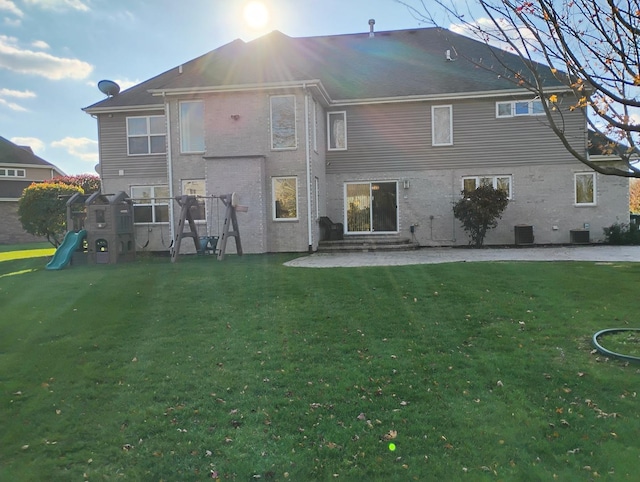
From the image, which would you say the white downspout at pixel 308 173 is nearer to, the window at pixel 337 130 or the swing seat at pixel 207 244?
the window at pixel 337 130

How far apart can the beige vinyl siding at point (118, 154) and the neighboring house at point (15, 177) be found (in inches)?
672

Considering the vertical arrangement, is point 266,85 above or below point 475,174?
above

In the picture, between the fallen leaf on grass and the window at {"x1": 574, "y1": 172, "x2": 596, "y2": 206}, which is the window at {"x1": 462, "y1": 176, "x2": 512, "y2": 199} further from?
the fallen leaf on grass

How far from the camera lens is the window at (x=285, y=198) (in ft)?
51.3

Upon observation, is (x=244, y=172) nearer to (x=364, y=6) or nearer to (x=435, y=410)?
(x=364, y=6)

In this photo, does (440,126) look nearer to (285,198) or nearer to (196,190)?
(285,198)

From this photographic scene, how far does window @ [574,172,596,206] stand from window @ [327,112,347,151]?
837 cm

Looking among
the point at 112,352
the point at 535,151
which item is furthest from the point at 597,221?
the point at 112,352

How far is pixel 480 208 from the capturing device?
15.8 metres

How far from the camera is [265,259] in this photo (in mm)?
13539

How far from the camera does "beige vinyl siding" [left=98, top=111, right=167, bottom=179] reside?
60.4ft

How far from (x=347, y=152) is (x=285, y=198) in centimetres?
358

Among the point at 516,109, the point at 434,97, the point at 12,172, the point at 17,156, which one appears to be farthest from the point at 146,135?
the point at 17,156

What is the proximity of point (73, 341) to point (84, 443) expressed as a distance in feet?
8.71
